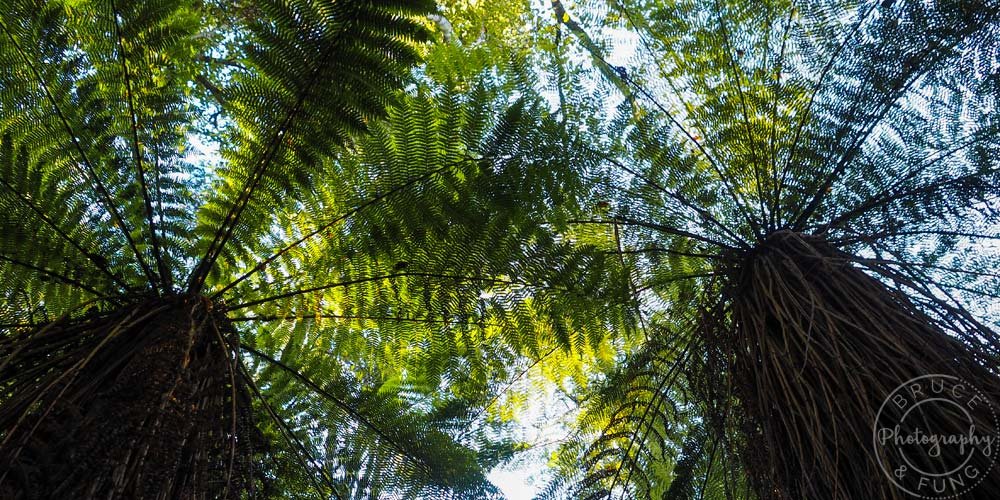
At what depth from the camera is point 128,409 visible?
111cm

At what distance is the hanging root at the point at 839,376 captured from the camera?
105cm

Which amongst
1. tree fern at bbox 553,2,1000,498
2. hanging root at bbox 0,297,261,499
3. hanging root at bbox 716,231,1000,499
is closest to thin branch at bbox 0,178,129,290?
hanging root at bbox 0,297,261,499

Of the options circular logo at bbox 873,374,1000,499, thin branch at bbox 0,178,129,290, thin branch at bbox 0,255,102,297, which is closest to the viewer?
circular logo at bbox 873,374,1000,499

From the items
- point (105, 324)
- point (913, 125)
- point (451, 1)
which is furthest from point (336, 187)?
point (451, 1)

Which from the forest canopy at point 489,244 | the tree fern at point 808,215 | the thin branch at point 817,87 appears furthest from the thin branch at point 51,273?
the thin branch at point 817,87

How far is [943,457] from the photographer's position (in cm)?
103

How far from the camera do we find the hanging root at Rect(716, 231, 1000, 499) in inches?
41.4

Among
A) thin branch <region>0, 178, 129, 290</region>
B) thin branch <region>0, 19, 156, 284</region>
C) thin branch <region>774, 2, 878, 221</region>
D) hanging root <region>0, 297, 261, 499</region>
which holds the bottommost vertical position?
hanging root <region>0, 297, 261, 499</region>

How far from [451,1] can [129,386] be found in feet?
20.8

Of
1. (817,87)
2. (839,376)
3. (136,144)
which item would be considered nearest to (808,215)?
(817,87)

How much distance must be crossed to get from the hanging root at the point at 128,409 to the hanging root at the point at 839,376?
101 centimetres

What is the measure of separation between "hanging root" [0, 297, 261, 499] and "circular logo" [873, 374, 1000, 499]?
1.12 meters

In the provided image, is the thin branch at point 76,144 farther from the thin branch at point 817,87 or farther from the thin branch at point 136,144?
the thin branch at point 817,87

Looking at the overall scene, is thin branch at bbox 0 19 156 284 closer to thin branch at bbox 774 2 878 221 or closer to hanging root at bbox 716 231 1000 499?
hanging root at bbox 716 231 1000 499
